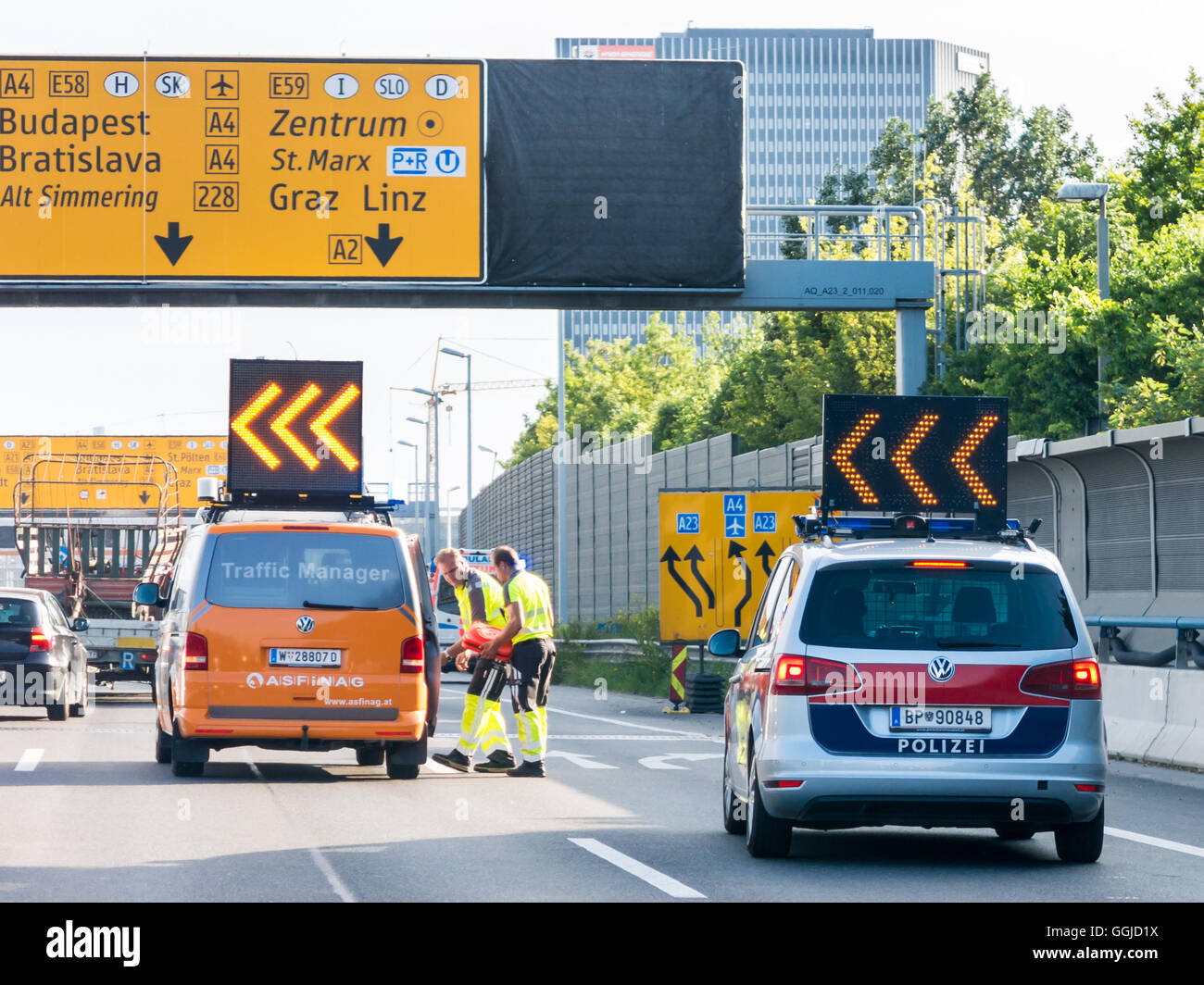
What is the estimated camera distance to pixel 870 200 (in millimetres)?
72688

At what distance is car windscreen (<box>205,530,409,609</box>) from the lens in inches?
609

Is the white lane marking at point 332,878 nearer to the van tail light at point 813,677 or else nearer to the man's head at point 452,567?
the van tail light at point 813,677

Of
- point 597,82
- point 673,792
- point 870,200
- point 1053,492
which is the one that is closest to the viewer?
point 673,792

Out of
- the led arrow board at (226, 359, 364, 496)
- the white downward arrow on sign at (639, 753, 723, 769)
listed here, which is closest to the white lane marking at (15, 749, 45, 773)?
the led arrow board at (226, 359, 364, 496)

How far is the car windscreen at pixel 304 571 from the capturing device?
15461mm

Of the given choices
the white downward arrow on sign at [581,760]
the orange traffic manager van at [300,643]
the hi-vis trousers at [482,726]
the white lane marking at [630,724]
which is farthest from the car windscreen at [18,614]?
the orange traffic manager van at [300,643]

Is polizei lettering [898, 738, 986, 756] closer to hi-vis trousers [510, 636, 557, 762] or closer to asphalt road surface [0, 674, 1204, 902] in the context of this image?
asphalt road surface [0, 674, 1204, 902]

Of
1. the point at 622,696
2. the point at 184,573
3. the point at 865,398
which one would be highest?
the point at 865,398

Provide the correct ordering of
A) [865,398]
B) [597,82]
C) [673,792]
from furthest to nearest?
[597,82]
[673,792]
[865,398]

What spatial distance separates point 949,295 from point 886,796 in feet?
104

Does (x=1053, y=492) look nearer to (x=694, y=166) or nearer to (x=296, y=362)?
(x=694, y=166)

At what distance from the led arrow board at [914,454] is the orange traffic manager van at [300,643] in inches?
144

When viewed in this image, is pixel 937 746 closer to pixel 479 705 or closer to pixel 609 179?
pixel 479 705
